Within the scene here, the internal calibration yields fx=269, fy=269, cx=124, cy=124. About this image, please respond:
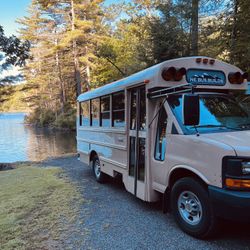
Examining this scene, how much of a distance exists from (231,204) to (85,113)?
5981 millimetres

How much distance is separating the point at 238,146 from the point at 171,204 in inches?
58.5

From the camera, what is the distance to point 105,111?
6.73 meters

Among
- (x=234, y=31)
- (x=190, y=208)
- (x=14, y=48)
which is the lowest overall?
(x=190, y=208)

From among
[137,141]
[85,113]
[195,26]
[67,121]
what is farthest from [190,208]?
[67,121]

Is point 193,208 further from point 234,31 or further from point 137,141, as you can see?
point 234,31

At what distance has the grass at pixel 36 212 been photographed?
389 centimetres

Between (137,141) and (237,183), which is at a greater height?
(137,141)

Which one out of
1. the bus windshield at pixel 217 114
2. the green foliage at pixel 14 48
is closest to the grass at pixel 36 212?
the bus windshield at pixel 217 114

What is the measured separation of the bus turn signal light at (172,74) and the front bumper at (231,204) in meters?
1.88

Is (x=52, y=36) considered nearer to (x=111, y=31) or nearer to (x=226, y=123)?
(x=111, y=31)

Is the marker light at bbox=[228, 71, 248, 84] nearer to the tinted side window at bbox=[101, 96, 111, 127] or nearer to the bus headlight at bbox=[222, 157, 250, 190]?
the bus headlight at bbox=[222, 157, 250, 190]

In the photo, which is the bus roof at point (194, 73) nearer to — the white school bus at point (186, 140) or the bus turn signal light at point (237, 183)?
the white school bus at point (186, 140)

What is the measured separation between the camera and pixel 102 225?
427 cm

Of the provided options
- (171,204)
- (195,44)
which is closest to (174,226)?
(171,204)
